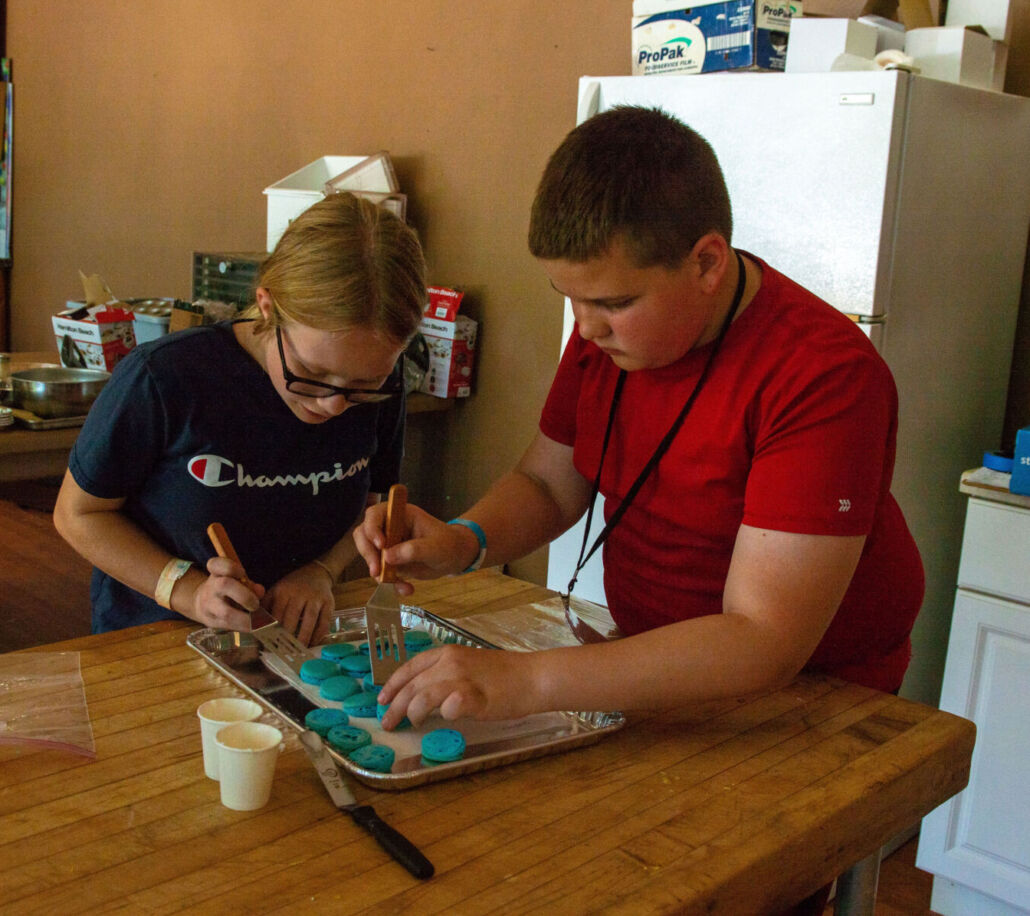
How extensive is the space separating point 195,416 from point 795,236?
1.18 metres

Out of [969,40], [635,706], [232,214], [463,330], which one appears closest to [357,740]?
[635,706]

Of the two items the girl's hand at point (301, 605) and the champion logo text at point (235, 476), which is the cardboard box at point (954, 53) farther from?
the girl's hand at point (301, 605)

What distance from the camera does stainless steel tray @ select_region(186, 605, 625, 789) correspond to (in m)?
0.93

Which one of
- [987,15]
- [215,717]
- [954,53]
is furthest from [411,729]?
[987,15]

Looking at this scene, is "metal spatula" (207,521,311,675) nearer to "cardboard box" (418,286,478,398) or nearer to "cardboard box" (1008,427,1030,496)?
"cardboard box" (1008,427,1030,496)

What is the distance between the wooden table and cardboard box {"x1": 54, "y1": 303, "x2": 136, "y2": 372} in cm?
148

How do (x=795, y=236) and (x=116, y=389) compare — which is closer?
(x=116, y=389)

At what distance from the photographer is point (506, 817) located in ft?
2.88

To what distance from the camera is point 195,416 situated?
1.30 meters

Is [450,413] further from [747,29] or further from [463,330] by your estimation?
[747,29]

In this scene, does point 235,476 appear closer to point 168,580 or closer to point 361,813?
point 168,580

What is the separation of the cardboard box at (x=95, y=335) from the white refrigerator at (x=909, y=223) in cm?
117

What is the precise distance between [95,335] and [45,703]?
5.24 feet

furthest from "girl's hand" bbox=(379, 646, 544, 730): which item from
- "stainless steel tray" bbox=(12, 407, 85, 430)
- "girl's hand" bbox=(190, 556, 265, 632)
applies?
"stainless steel tray" bbox=(12, 407, 85, 430)
